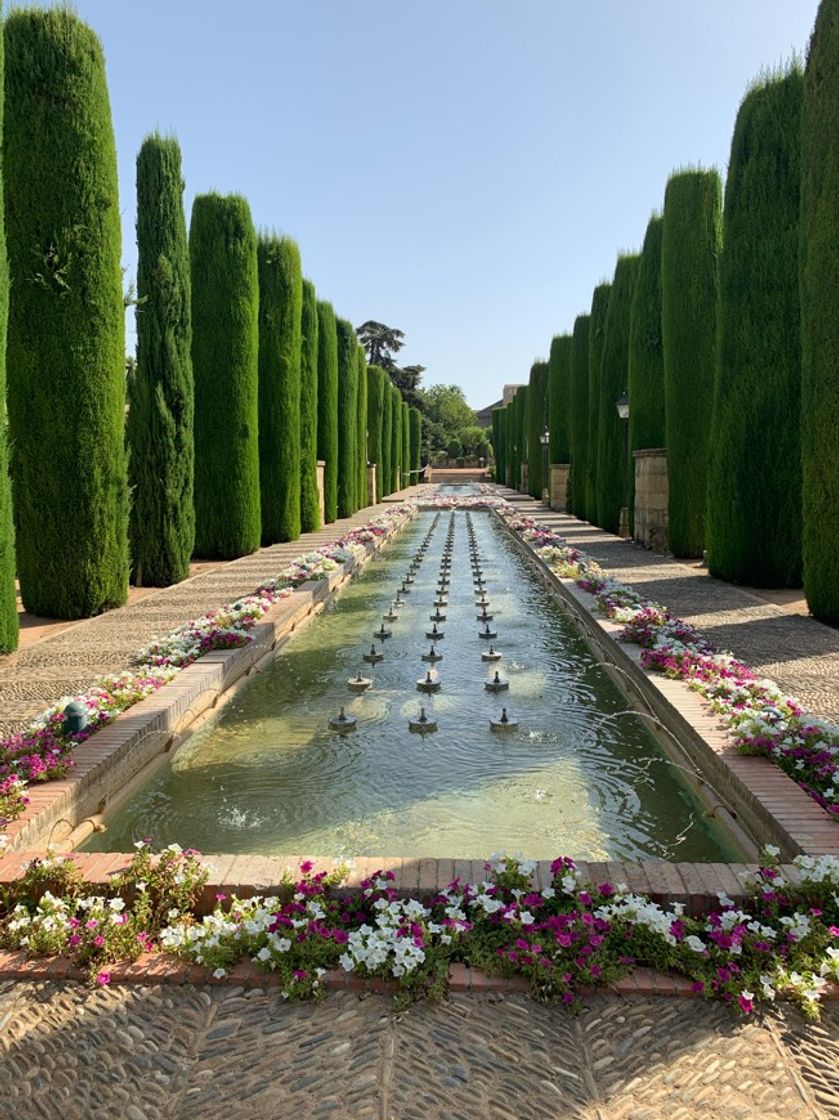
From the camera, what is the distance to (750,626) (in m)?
7.68

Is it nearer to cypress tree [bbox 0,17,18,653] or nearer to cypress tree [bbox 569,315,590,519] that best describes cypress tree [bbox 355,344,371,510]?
cypress tree [bbox 569,315,590,519]

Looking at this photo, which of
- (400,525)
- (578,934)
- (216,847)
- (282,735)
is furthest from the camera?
(400,525)

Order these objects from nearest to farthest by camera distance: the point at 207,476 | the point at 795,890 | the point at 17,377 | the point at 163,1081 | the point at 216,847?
the point at 163,1081
the point at 795,890
the point at 216,847
the point at 17,377
the point at 207,476

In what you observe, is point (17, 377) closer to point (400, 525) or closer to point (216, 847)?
point (216, 847)

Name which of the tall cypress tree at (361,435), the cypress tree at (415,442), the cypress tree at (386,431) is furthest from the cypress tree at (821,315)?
the cypress tree at (415,442)

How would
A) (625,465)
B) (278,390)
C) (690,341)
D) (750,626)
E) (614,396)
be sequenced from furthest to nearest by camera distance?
1. (614,396)
2. (625,465)
3. (278,390)
4. (690,341)
5. (750,626)

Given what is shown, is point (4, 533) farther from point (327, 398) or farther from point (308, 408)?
point (327, 398)

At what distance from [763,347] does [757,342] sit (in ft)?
0.35

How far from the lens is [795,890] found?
2793mm

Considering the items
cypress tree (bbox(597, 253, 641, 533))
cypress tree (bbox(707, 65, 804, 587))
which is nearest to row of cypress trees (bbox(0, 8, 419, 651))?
cypress tree (bbox(597, 253, 641, 533))

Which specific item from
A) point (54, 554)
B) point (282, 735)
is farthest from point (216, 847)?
point (54, 554)

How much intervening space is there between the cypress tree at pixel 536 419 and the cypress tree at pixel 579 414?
8788 millimetres

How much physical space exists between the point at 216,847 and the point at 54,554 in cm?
567

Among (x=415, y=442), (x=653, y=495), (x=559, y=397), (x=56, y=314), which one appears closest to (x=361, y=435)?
(x=559, y=397)
